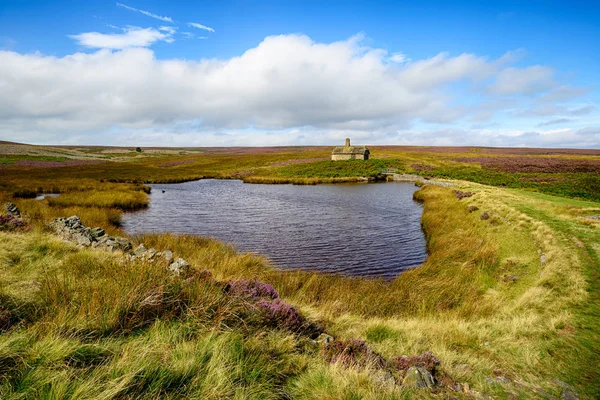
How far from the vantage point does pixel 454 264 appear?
1516 centimetres

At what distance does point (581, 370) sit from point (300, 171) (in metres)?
70.5

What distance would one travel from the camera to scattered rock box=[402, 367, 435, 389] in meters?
5.41

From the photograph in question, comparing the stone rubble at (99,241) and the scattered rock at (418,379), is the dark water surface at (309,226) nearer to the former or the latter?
the stone rubble at (99,241)

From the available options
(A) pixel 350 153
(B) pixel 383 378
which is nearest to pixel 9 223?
(B) pixel 383 378

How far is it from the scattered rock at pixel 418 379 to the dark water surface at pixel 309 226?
1029cm

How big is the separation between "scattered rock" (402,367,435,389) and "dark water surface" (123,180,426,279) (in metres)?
10.3

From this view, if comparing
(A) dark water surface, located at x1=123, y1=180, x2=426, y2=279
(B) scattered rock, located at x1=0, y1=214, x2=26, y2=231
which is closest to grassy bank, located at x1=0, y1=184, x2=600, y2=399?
(B) scattered rock, located at x1=0, y1=214, x2=26, y2=231

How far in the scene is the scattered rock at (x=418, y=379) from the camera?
17.8 feet

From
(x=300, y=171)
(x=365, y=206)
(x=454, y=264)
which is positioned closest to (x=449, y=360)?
(x=454, y=264)

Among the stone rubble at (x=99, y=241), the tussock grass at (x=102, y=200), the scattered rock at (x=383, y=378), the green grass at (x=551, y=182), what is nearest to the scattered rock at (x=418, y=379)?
the scattered rock at (x=383, y=378)

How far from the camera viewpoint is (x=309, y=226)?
2628 cm

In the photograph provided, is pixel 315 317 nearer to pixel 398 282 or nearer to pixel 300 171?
pixel 398 282

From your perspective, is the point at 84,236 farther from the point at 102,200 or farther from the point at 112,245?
the point at 102,200

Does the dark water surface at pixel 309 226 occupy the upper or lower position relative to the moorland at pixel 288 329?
lower
